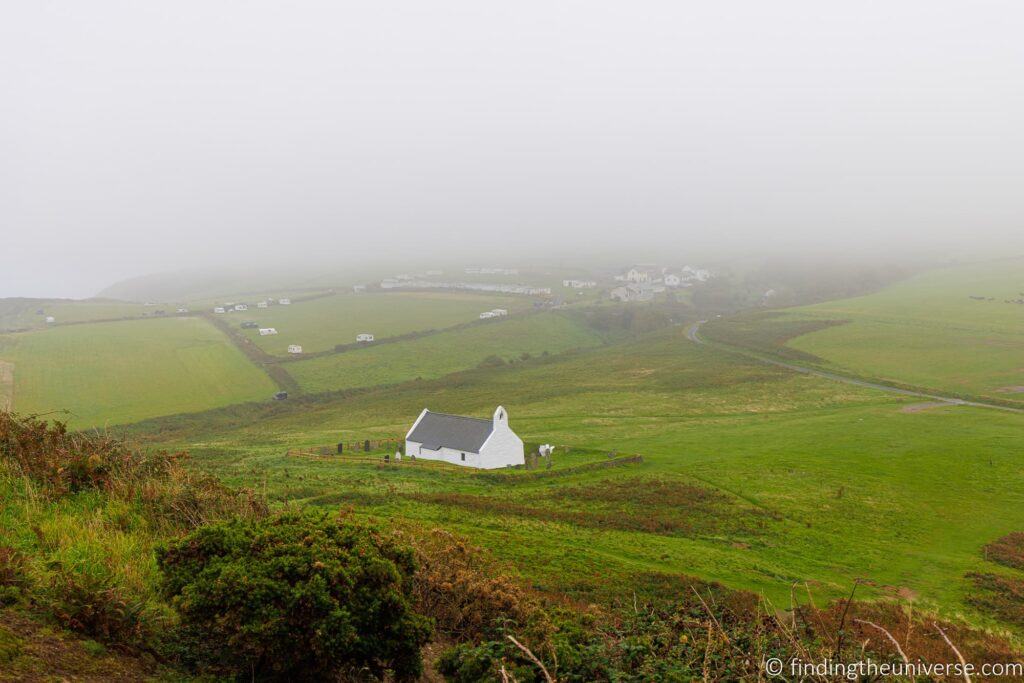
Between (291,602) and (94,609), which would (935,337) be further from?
(94,609)

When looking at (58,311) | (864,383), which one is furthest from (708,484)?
(58,311)

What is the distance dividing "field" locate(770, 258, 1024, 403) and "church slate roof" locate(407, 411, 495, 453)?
51.6 meters

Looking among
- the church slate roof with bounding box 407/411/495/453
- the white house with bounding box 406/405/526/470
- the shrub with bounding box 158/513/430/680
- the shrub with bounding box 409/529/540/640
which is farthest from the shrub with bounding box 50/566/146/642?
the church slate roof with bounding box 407/411/495/453

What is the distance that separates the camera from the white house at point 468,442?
133 feet

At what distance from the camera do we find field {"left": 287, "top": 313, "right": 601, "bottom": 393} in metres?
83.7

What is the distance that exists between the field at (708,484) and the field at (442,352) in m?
14.8

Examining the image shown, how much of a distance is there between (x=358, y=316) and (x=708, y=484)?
103 meters

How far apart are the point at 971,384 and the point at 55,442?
7730 cm

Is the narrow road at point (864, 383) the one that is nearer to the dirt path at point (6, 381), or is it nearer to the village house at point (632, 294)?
the village house at point (632, 294)

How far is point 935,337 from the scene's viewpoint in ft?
270

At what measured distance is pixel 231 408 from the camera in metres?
68.2

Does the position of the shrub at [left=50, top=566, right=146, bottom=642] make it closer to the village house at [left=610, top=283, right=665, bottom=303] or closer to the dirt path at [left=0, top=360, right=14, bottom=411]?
the dirt path at [left=0, top=360, right=14, bottom=411]

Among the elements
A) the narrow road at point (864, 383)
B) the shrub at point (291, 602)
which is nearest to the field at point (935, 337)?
the narrow road at point (864, 383)

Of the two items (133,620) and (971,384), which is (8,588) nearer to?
(133,620)
